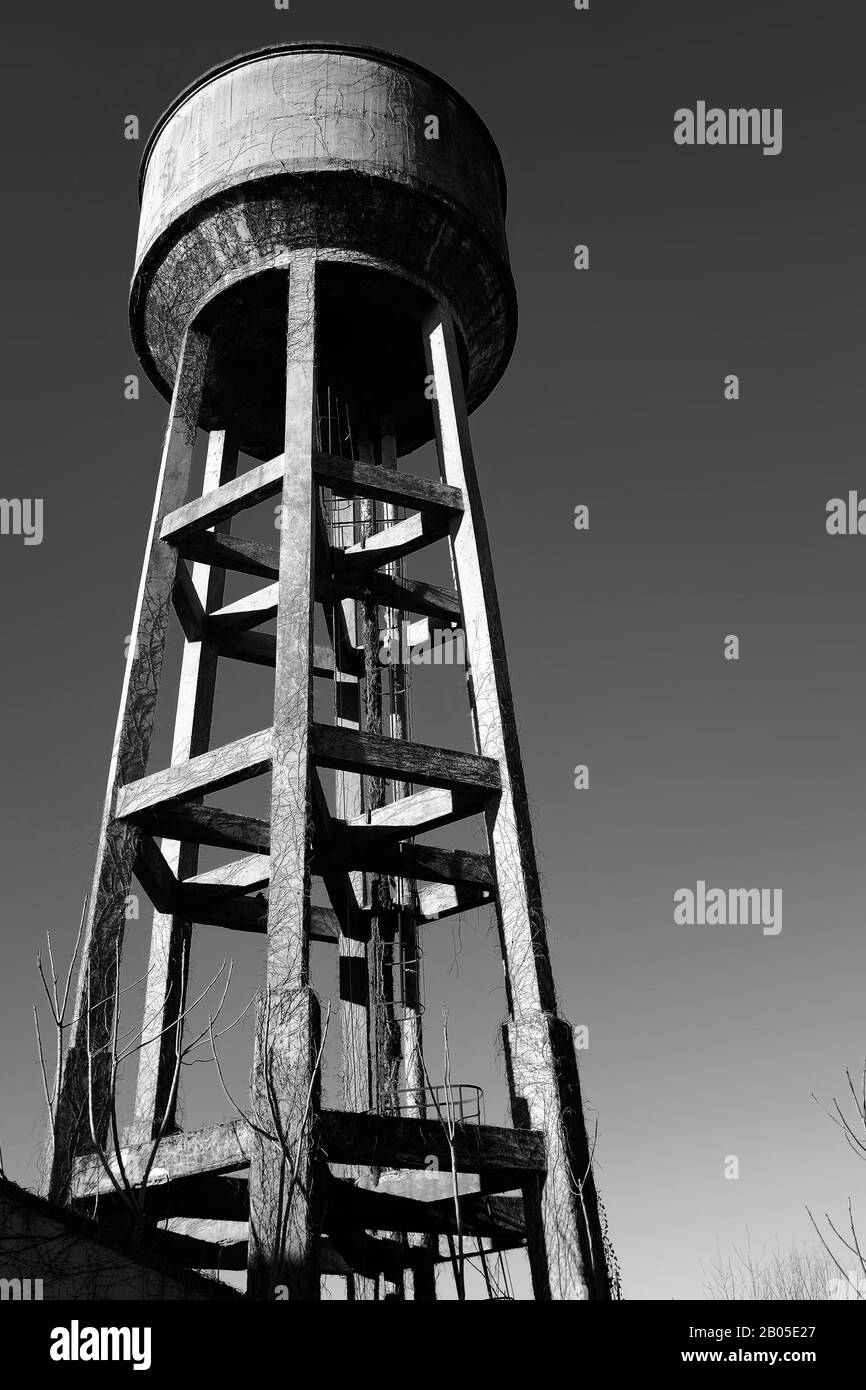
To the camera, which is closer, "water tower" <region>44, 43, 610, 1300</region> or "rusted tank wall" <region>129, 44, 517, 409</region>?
"water tower" <region>44, 43, 610, 1300</region>

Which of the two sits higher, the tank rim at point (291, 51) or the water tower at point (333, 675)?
the tank rim at point (291, 51)

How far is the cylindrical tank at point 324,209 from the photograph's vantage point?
12148 millimetres

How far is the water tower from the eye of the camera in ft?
30.0

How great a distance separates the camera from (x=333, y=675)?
14.2 metres

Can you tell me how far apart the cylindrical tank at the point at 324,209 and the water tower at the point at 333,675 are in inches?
1.2

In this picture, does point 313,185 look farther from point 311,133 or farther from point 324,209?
point 311,133

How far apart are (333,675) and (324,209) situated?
4808mm

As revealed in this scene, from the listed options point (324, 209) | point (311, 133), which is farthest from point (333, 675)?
point (311, 133)

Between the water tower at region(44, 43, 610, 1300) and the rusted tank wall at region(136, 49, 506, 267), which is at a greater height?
the rusted tank wall at region(136, 49, 506, 267)

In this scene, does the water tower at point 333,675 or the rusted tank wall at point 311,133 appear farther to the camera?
the rusted tank wall at point 311,133

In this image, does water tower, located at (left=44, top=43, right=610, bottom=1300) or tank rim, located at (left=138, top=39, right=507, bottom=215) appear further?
tank rim, located at (left=138, top=39, right=507, bottom=215)

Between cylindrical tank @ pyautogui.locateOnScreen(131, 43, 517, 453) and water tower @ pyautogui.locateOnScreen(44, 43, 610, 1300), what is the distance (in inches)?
1.2
